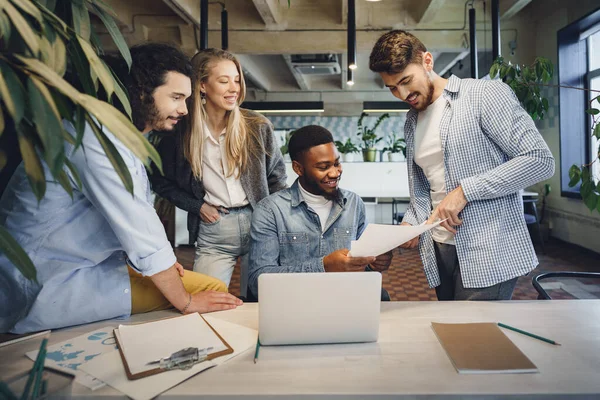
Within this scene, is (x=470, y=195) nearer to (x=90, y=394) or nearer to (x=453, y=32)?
(x=90, y=394)

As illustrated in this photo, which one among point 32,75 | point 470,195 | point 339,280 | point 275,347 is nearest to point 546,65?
point 470,195

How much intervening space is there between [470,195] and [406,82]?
513 millimetres

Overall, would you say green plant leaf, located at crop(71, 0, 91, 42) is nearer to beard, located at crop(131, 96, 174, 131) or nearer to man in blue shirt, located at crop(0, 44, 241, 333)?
man in blue shirt, located at crop(0, 44, 241, 333)

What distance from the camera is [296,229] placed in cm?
188

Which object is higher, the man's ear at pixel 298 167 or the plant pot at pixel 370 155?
the plant pot at pixel 370 155

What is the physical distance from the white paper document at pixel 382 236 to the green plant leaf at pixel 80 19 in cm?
80

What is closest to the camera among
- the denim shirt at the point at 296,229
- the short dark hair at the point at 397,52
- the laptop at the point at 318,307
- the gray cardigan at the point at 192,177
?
the laptop at the point at 318,307

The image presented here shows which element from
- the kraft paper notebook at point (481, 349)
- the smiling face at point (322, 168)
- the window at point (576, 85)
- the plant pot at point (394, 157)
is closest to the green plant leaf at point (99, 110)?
the kraft paper notebook at point (481, 349)

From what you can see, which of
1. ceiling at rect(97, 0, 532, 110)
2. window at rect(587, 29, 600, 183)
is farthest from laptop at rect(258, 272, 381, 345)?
window at rect(587, 29, 600, 183)

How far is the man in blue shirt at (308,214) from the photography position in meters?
1.84

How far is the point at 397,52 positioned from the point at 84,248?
4.15 ft

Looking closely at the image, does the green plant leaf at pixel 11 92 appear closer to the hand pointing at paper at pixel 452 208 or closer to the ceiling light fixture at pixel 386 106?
the hand pointing at paper at pixel 452 208

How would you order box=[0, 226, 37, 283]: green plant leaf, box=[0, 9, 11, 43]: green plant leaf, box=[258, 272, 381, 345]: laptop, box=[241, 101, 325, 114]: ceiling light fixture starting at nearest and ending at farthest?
box=[0, 9, 11, 43]: green plant leaf
box=[0, 226, 37, 283]: green plant leaf
box=[258, 272, 381, 345]: laptop
box=[241, 101, 325, 114]: ceiling light fixture

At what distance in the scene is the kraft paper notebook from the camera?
94cm
